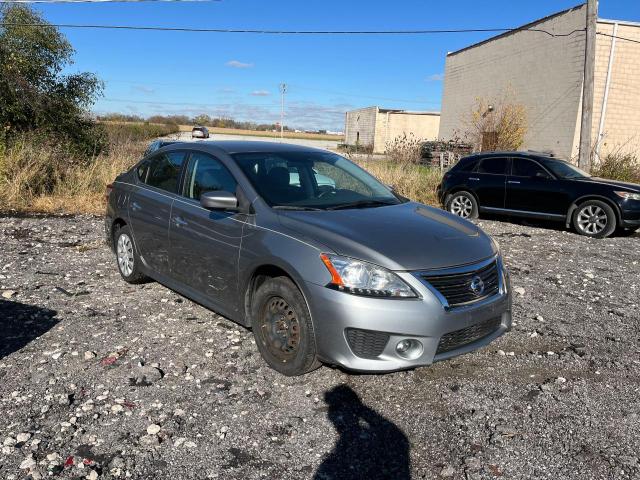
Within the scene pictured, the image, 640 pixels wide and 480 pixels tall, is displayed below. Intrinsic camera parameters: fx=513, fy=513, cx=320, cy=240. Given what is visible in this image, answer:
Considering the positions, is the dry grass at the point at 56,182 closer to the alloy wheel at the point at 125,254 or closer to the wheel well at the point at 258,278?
the alloy wheel at the point at 125,254

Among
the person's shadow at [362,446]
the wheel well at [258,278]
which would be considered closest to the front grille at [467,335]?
the person's shadow at [362,446]

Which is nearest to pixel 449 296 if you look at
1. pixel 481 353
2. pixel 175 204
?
pixel 481 353

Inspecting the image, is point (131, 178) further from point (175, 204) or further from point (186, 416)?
point (186, 416)

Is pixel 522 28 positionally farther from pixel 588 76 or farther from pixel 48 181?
pixel 48 181

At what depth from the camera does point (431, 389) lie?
3.63 meters

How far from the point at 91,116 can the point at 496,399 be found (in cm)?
1780

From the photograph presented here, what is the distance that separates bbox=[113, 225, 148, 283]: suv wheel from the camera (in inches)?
215

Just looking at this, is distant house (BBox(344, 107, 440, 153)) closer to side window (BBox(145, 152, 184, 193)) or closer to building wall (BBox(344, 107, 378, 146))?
building wall (BBox(344, 107, 378, 146))

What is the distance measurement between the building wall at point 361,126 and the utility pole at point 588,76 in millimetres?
32359

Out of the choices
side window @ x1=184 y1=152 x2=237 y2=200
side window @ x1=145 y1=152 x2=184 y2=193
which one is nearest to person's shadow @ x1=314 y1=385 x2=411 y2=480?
side window @ x1=184 y1=152 x2=237 y2=200

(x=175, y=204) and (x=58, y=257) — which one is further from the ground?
(x=175, y=204)

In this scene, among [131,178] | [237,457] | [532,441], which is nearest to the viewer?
[237,457]

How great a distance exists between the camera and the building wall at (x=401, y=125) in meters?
45.7

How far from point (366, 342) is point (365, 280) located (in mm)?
389
